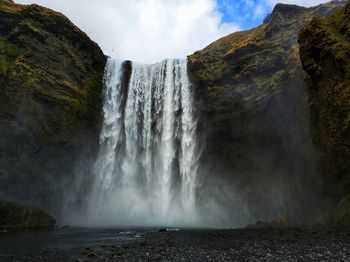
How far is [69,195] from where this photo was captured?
43594 millimetres

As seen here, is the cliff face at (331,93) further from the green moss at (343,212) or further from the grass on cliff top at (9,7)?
the grass on cliff top at (9,7)

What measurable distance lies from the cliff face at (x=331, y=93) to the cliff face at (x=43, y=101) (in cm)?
2715

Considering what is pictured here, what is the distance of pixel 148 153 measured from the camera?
46188 mm

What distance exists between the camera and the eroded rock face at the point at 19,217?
102ft

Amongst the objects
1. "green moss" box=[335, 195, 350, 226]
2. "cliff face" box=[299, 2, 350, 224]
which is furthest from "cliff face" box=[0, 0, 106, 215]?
"green moss" box=[335, 195, 350, 226]

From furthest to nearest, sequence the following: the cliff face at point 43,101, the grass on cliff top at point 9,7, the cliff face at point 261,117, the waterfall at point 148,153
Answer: the grass on cliff top at point 9,7
the waterfall at point 148,153
the cliff face at point 43,101
the cliff face at point 261,117

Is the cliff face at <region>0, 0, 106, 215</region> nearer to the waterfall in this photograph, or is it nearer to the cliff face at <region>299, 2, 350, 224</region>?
the waterfall

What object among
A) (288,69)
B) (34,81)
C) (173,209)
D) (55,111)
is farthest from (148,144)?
(288,69)

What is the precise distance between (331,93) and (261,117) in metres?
13.3

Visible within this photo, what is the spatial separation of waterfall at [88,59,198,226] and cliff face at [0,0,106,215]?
2.86 metres

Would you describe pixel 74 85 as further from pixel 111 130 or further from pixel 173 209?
pixel 173 209

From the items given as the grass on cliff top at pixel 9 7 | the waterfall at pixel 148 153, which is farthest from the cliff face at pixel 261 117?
the grass on cliff top at pixel 9 7

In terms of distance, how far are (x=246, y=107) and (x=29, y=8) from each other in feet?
99.0

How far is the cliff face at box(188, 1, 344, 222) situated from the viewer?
38.6m
